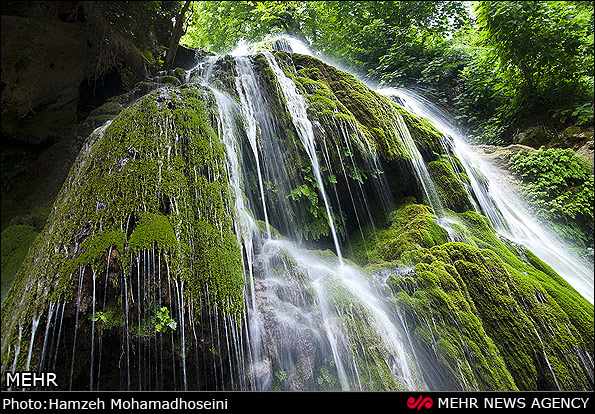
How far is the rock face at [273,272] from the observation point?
2490mm

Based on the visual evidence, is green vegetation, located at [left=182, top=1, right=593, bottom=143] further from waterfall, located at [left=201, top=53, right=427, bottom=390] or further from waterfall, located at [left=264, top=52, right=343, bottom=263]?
waterfall, located at [left=201, top=53, right=427, bottom=390]

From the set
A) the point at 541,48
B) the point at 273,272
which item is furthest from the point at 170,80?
the point at 541,48

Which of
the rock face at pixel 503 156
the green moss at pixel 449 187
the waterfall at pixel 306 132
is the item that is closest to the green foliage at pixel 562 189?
the rock face at pixel 503 156

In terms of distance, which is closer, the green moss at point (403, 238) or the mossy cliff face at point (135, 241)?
the mossy cliff face at point (135, 241)

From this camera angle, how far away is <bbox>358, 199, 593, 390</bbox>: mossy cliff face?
331 centimetres

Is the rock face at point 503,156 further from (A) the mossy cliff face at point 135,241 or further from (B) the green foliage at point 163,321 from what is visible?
(B) the green foliage at point 163,321

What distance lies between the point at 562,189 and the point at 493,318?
5129 mm

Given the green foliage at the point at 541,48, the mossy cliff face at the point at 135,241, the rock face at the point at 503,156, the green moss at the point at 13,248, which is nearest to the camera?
the mossy cliff face at the point at 135,241

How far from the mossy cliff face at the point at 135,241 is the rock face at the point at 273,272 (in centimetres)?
2

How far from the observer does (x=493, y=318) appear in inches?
148
